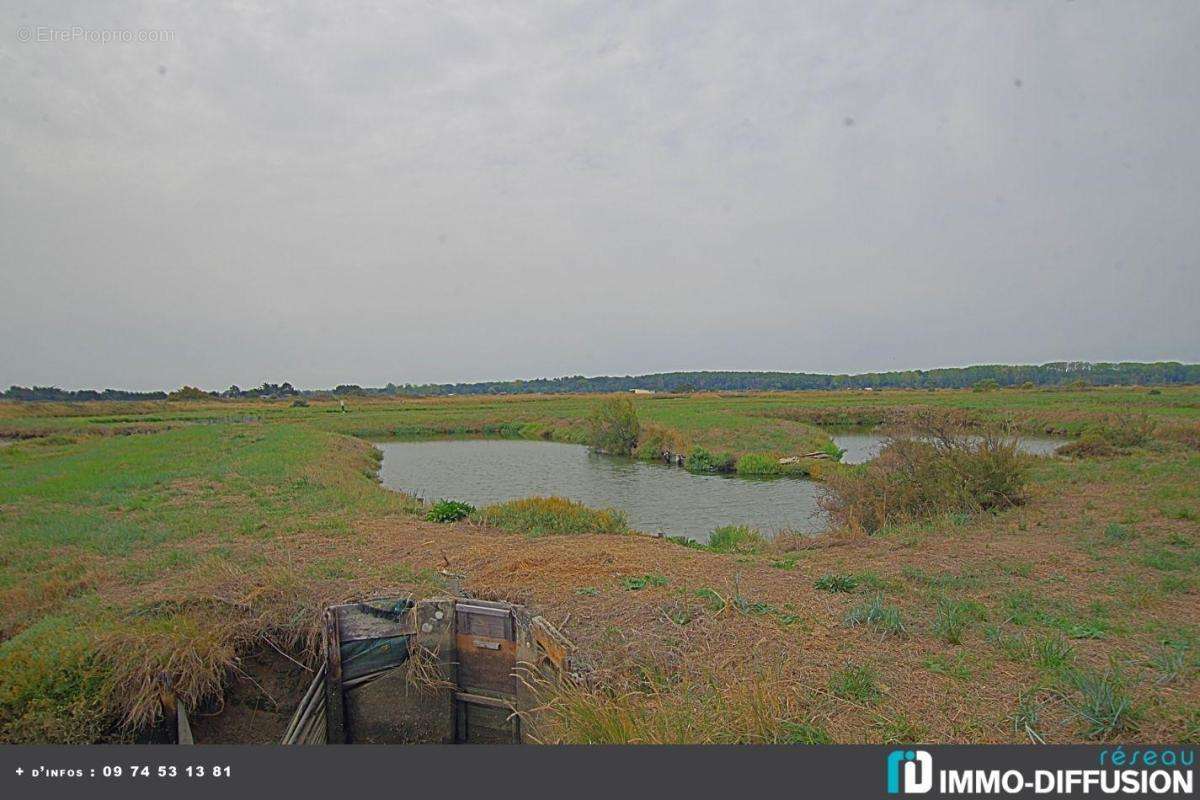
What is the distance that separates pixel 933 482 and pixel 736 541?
12.9 ft

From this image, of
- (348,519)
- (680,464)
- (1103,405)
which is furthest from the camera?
(1103,405)

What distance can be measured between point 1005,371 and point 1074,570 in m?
109

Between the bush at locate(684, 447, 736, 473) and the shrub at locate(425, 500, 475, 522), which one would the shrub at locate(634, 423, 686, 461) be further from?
the shrub at locate(425, 500, 475, 522)

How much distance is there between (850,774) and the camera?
356 centimetres

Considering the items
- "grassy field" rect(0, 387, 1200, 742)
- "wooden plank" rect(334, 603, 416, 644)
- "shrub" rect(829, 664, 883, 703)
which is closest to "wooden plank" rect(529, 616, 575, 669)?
"grassy field" rect(0, 387, 1200, 742)

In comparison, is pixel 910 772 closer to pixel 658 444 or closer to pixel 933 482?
pixel 933 482

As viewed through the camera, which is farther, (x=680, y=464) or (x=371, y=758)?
(x=680, y=464)

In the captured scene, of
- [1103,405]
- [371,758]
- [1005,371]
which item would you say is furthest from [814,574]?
[1005,371]

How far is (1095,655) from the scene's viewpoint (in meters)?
5.17

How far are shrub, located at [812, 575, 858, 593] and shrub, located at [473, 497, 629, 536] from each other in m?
5.08

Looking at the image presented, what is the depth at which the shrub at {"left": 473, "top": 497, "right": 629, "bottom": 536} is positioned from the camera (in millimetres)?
11805

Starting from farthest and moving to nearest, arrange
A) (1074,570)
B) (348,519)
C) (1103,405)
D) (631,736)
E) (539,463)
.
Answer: (1103,405) → (539,463) → (348,519) → (1074,570) → (631,736)

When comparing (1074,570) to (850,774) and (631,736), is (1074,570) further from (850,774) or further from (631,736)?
(631,736)

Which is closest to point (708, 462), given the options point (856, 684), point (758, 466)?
point (758, 466)
